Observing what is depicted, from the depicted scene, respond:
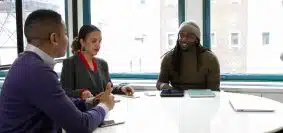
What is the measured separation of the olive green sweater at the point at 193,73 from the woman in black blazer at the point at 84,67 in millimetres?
615

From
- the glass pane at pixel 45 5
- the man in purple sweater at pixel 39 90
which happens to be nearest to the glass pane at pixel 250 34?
the glass pane at pixel 45 5

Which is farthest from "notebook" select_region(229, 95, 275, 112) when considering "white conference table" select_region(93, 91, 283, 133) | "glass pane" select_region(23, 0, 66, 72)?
"glass pane" select_region(23, 0, 66, 72)

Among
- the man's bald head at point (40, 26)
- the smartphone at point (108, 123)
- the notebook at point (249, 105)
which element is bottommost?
the smartphone at point (108, 123)

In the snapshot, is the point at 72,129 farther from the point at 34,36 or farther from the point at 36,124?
the point at 34,36

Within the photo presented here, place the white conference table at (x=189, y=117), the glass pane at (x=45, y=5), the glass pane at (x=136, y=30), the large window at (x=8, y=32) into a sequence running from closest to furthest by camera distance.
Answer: the white conference table at (x=189, y=117) → the large window at (x=8, y=32) → the glass pane at (x=45, y=5) → the glass pane at (x=136, y=30)

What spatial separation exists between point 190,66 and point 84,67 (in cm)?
104

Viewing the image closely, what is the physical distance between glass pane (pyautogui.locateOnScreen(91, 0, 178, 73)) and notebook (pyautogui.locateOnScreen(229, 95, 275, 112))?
1.73 metres

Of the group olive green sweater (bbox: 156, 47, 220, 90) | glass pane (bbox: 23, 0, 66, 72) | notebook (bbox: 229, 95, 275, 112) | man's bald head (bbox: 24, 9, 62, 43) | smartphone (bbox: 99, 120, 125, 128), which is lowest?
smartphone (bbox: 99, 120, 125, 128)

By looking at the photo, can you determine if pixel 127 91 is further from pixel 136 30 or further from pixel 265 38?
pixel 265 38

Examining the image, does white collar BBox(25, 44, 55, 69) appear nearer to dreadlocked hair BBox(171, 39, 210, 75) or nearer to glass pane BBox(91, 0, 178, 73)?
dreadlocked hair BBox(171, 39, 210, 75)

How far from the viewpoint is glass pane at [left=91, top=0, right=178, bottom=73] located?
392cm

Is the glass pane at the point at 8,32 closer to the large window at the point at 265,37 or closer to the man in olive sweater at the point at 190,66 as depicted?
the man in olive sweater at the point at 190,66

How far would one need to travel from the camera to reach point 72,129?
1311 mm

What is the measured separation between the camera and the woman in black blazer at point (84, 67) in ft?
7.98
